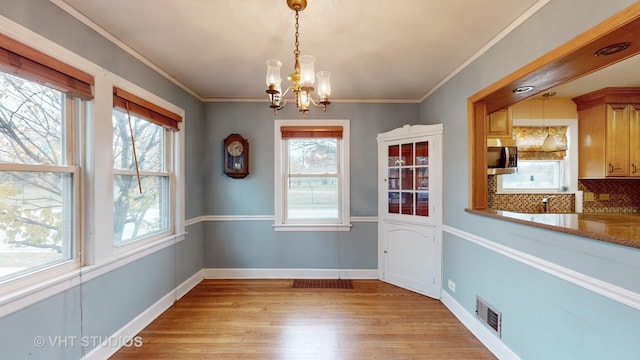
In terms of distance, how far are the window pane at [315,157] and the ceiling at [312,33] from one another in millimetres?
1030

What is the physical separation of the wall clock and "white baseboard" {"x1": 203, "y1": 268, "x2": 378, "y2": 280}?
1.37 m

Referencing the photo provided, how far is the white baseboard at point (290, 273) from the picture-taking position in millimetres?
3654

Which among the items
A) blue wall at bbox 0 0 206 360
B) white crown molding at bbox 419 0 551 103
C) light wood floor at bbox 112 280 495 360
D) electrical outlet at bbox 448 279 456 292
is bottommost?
light wood floor at bbox 112 280 495 360

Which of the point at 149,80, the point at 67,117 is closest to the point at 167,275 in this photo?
the point at 67,117

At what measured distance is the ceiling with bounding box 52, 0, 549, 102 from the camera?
1.72 metres

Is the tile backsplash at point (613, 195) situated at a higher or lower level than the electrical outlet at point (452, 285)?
higher

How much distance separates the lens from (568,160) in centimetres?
360

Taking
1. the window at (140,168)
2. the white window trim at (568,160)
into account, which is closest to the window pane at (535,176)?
the white window trim at (568,160)

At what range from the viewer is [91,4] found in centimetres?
171

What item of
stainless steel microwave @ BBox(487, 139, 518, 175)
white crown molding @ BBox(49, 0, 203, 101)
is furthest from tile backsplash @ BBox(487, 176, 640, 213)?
white crown molding @ BBox(49, 0, 203, 101)

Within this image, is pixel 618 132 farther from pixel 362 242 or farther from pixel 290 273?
pixel 290 273

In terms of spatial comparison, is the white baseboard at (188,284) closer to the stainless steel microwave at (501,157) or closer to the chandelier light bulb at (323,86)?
the chandelier light bulb at (323,86)

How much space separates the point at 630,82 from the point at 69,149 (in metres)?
5.59

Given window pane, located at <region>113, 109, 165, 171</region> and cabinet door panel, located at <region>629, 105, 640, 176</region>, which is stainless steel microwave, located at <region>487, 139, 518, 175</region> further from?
window pane, located at <region>113, 109, 165, 171</region>
